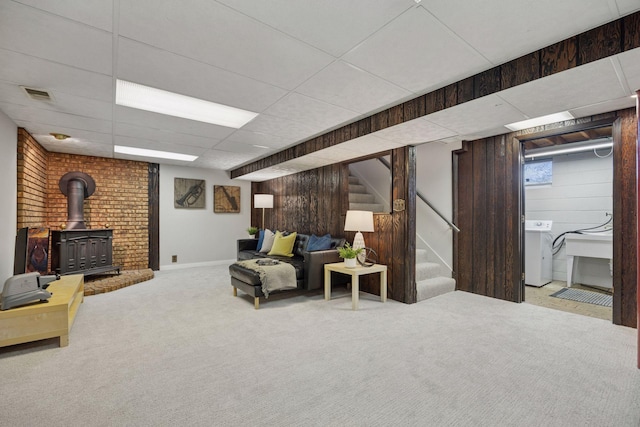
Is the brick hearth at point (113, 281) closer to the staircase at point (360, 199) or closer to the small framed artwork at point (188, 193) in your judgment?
the small framed artwork at point (188, 193)

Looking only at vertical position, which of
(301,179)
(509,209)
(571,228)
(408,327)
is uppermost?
(301,179)

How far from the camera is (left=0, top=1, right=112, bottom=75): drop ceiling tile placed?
1623 mm

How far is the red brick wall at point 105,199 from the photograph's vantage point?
462 centimetres

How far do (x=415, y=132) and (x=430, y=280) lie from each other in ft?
7.66

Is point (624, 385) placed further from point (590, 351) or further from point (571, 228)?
point (571, 228)

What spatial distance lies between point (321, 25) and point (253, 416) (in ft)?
7.58

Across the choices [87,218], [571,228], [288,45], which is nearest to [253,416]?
[288,45]

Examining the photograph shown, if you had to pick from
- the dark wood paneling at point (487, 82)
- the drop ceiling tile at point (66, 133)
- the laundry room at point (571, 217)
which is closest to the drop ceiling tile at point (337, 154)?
the dark wood paneling at point (487, 82)

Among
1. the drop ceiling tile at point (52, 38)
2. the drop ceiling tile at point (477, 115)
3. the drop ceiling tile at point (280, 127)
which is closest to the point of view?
the drop ceiling tile at point (52, 38)

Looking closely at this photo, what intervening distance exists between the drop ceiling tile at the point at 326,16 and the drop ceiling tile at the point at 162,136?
2.82 m

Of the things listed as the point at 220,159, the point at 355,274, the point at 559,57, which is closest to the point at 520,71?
the point at 559,57

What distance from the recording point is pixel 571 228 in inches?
205

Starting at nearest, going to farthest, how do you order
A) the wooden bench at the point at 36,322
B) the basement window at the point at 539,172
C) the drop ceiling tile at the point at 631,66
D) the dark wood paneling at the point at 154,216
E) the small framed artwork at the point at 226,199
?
the drop ceiling tile at the point at 631,66 < the wooden bench at the point at 36,322 < the basement window at the point at 539,172 < the dark wood paneling at the point at 154,216 < the small framed artwork at the point at 226,199

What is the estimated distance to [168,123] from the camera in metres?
3.53
